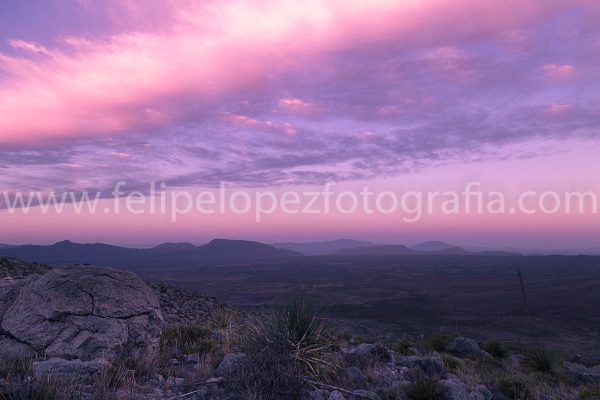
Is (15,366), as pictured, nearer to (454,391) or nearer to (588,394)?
(454,391)

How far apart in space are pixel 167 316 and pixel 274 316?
33.9 feet

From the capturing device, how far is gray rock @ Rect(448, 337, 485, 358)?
14.3 meters

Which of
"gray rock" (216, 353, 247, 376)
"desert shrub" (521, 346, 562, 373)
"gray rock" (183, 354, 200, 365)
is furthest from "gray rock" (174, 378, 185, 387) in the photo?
"desert shrub" (521, 346, 562, 373)

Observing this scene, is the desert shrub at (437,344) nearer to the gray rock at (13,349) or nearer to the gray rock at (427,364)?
the gray rock at (427,364)

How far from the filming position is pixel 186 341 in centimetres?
980

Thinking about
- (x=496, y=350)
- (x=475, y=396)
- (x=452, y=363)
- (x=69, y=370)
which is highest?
(x=69, y=370)

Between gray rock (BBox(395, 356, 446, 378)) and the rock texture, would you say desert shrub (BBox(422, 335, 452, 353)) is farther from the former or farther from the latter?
the rock texture

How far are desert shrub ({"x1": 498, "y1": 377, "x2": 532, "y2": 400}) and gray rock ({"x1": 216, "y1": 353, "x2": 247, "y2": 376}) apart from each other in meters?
4.56

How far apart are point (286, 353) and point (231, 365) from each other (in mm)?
886

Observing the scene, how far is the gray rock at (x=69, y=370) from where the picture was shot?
5.55 metres

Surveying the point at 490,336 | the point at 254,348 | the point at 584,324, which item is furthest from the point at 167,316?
the point at 584,324

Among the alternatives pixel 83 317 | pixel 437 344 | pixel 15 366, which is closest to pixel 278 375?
pixel 15 366

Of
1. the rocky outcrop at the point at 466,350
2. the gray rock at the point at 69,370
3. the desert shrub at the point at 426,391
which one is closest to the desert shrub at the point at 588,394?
the desert shrub at the point at 426,391

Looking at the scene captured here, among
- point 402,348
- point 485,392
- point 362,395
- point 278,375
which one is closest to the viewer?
point 278,375
